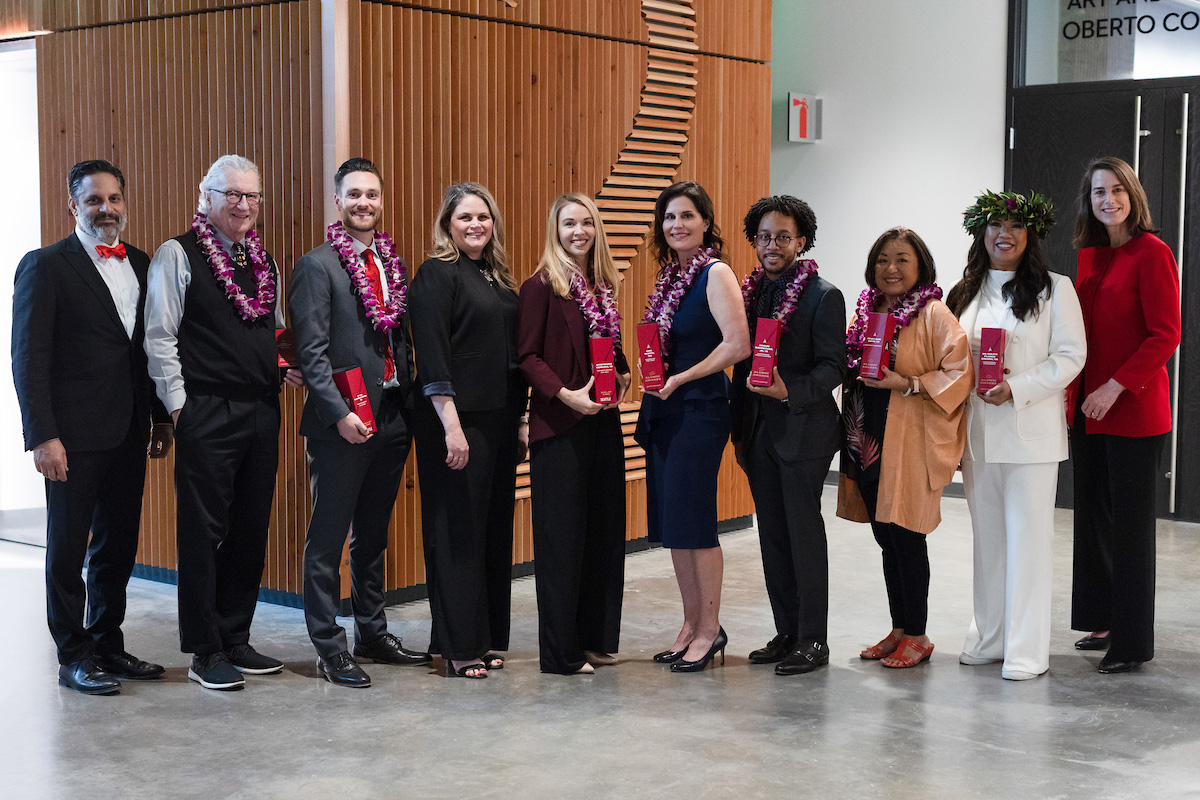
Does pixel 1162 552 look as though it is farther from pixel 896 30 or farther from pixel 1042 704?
pixel 896 30

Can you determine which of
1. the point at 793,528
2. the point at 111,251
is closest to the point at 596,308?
the point at 793,528

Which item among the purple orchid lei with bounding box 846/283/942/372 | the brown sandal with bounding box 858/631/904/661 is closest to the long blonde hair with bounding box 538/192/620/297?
the purple orchid lei with bounding box 846/283/942/372

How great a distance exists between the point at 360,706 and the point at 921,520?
212cm

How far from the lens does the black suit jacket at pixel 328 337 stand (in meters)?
4.45

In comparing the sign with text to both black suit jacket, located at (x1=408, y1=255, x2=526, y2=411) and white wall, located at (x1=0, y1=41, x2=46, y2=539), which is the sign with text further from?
white wall, located at (x1=0, y1=41, x2=46, y2=539)

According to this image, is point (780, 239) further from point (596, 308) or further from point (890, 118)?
point (890, 118)

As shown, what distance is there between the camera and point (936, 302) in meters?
4.67

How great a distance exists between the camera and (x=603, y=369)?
14.7 feet

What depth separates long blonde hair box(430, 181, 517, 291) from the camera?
4.58 m

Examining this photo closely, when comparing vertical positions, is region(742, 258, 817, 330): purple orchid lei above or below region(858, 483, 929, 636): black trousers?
above

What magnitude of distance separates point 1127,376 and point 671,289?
1732 mm

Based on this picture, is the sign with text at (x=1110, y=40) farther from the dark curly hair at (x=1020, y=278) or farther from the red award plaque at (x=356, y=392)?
the red award plaque at (x=356, y=392)

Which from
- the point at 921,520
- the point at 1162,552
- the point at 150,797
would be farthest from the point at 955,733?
the point at 1162,552

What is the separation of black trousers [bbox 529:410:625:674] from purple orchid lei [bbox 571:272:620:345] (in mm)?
334
